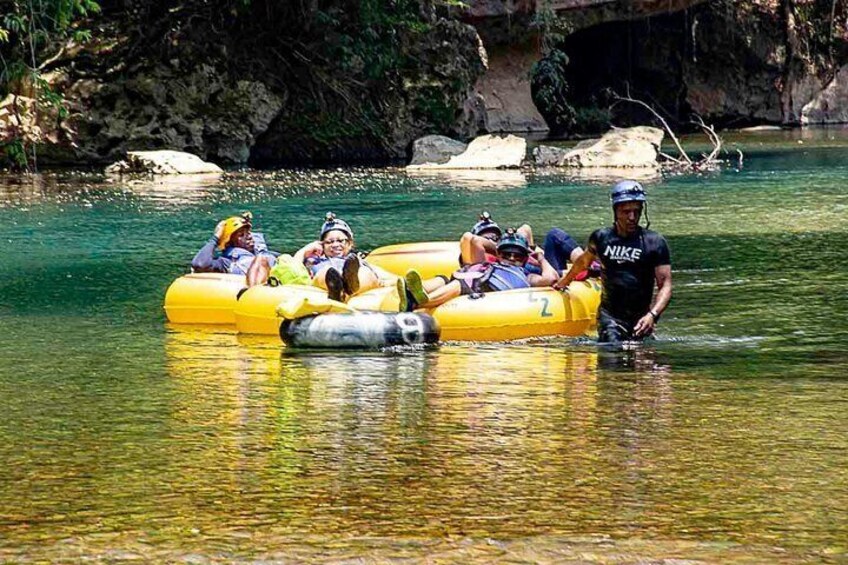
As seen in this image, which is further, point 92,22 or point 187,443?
point 92,22

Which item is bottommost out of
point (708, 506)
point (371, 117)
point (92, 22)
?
point (708, 506)

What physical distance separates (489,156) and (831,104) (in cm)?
1627

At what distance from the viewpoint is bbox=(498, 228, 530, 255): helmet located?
1061 cm

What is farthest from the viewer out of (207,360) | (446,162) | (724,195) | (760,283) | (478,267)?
(446,162)

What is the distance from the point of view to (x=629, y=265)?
920 centimetres

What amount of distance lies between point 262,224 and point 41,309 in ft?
21.7

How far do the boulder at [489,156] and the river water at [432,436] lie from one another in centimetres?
1333

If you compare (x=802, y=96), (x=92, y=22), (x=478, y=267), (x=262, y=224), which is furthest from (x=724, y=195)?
(x=802, y=96)

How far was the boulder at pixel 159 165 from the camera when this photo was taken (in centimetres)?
2555

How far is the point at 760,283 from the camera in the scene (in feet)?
39.4

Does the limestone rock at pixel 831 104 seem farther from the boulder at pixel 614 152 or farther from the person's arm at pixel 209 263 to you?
the person's arm at pixel 209 263

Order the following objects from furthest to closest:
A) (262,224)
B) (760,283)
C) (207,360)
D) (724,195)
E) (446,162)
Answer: (446,162)
(724,195)
(262,224)
(760,283)
(207,360)

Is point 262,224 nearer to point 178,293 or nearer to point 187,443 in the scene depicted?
point 178,293

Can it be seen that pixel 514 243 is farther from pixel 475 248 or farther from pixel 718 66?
pixel 718 66
